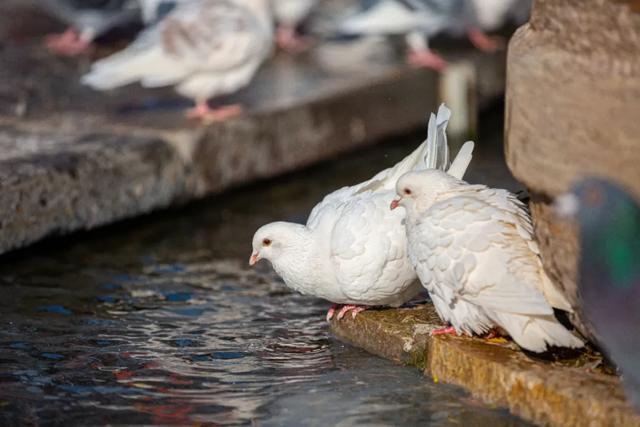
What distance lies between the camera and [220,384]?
14.9 feet

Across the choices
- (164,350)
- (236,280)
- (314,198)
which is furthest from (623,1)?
(314,198)

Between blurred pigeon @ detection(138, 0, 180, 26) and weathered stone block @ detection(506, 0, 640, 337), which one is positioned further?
blurred pigeon @ detection(138, 0, 180, 26)

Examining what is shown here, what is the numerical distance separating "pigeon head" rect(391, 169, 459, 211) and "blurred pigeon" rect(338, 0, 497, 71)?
5.81m

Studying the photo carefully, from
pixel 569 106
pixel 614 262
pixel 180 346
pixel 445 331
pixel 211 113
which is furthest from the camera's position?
pixel 211 113

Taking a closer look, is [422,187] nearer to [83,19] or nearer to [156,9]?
[156,9]

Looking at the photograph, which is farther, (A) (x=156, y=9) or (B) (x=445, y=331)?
Answer: (A) (x=156, y=9)

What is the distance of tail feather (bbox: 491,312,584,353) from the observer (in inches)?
163

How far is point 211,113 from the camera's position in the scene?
8023mm

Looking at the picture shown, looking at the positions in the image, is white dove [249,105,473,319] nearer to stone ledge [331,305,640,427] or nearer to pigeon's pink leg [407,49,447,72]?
stone ledge [331,305,640,427]

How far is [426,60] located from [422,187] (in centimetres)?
565

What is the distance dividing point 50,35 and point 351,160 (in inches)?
140

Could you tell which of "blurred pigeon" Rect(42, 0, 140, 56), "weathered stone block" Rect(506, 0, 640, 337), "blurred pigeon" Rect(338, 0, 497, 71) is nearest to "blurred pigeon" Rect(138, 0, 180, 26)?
"blurred pigeon" Rect(42, 0, 140, 56)

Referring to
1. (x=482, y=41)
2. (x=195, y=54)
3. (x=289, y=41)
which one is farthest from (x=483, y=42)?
(x=195, y=54)

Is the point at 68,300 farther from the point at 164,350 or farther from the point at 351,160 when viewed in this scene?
the point at 351,160
